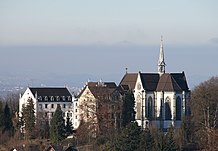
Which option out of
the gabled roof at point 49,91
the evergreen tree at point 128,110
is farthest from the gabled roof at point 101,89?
the gabled roof at point 49,91

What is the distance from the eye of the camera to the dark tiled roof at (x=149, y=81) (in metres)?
80.4

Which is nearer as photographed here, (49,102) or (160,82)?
(160,82)

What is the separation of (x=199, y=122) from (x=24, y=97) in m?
27.1

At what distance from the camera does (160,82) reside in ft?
265

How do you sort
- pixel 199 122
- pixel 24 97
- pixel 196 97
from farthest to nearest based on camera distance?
pixel 24 97 → pixel 196 97 → pixel 199 122

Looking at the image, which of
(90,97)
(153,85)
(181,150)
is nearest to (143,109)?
(153,85)

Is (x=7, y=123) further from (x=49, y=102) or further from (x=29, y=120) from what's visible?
(x=49, y=102)

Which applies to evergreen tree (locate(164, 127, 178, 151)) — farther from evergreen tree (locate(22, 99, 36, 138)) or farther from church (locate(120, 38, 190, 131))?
church (locate(120, 38, 190, 131))

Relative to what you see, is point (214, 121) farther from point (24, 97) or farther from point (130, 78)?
point (24, 97)

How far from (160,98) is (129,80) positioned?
3.93 meters

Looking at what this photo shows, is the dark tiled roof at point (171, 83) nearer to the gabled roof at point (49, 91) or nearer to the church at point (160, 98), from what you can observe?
the church at point (160, 98)

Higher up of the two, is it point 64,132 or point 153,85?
point 153,85

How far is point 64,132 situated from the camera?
6656 centimetres

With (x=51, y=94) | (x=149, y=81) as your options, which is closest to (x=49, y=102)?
(x=51, y=94)
